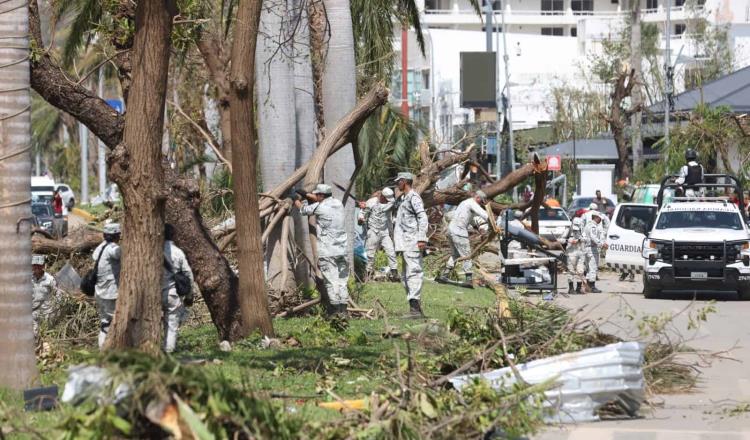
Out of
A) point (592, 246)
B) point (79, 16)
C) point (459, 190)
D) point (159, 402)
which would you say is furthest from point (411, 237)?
point (159, 402)

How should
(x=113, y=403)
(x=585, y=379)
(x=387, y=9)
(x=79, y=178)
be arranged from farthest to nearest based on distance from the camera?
1. (x=79, y=178)
2. (x=387, y=9)
3. (x=585, y=379)
4. (x=113, y=403)

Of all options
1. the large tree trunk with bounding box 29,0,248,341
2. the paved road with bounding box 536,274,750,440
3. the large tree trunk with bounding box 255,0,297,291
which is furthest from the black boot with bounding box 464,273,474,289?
the large tree trunk with bounding box 29,0,248,341

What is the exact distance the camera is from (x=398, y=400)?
808 cm

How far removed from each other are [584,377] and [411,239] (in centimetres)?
814

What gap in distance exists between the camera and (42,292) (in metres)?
14.2

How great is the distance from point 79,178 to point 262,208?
60.3m

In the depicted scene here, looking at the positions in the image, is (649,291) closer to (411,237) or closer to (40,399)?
(411,237)

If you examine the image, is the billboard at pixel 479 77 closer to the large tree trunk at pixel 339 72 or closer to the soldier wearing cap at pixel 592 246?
the soldier wearing cap at pixel 592 246

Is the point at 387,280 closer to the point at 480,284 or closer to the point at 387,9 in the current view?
the point at 480,284

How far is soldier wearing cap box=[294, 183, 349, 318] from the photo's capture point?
15.9 meters

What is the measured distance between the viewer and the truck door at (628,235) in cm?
2566

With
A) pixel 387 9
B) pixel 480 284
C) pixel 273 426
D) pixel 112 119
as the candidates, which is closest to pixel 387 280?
pixel 480 284

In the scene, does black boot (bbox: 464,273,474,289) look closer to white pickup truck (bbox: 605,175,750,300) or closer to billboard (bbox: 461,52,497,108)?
white pickup truck (bbox: 605,175,750,300)

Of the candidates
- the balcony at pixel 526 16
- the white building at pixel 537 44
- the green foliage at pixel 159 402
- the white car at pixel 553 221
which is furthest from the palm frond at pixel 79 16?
the balcony at pixel 526 16
